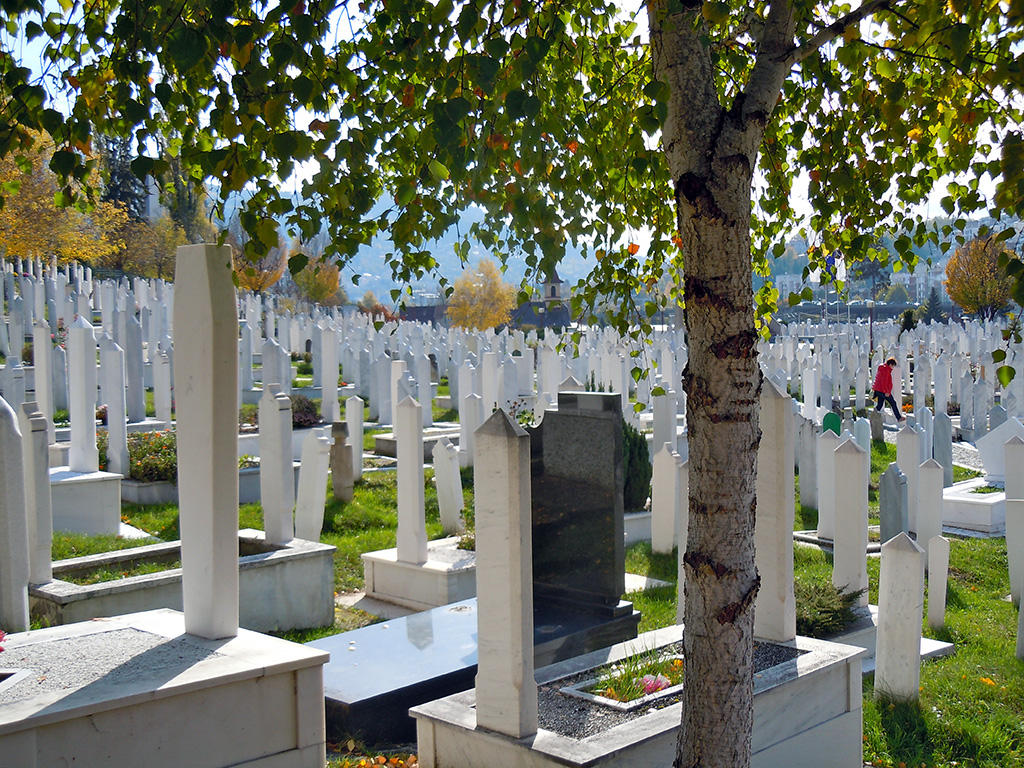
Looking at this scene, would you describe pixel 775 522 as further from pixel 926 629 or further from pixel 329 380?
pixel 329 380

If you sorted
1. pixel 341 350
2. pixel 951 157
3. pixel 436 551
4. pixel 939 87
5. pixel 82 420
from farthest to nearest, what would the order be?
pixel 341 350 < pixel 82 420 < pixel 436 551 < pixel 951 157 < pixel 939 87

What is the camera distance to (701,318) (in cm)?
279

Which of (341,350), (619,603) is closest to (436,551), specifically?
(619,603)

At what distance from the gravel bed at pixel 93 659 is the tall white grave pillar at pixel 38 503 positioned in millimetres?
2209

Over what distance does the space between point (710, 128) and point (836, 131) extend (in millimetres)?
1323

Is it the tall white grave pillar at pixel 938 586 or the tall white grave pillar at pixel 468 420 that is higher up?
the tall white grave pillar at pixel 468 420

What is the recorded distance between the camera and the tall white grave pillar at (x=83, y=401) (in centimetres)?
907

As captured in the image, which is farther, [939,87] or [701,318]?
[939,87]

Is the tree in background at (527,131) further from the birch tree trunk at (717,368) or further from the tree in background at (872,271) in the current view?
the tree in background at (872,271)

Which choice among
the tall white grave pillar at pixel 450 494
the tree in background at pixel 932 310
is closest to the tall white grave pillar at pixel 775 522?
the tall white grave pillar at pixel 450 494

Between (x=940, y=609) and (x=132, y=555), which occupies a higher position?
(x=132, y=555)

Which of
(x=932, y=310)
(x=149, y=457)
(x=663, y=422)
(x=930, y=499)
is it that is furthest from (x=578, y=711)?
(x=932, y=310)

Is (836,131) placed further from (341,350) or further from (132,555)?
(341,350)

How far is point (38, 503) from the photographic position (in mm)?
5980
